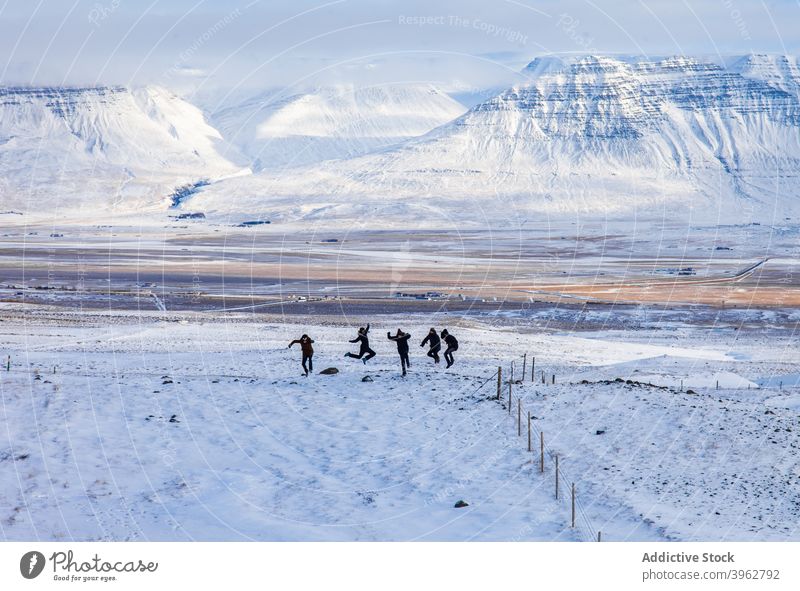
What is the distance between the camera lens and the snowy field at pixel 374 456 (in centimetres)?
2025

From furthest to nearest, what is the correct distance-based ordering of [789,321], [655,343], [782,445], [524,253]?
1. [524,253]
2. [789,321]
3. [655,343]
4. [782,445]

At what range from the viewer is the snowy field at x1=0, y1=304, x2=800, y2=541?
66.4 feet

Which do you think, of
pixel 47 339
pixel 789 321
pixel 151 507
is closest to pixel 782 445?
pixel 151 507

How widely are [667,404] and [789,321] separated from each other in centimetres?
3907

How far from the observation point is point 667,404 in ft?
88.9

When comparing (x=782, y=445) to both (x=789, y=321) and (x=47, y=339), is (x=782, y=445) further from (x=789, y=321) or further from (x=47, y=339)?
(x=789, y=321)

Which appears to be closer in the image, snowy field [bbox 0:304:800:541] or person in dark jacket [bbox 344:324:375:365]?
snowy field [bbox 0:304:800:541]

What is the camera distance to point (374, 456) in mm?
24531

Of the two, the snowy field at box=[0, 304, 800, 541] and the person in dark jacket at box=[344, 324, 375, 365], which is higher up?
the person in dark jacket at box=[344, 324, 375, 365]

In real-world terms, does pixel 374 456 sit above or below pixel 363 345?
below

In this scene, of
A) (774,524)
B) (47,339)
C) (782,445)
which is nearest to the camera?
(774,524)

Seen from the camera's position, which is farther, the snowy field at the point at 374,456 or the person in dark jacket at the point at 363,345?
the person in dark jacket at the point at 363,345

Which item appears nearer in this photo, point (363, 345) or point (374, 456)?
point (374, 456)

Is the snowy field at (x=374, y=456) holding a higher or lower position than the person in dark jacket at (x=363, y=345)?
lower
